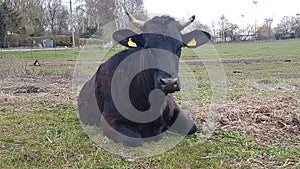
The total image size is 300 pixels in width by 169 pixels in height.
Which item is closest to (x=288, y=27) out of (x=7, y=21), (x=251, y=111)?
(x=7, y=21)

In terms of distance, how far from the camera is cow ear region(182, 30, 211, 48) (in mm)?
5227

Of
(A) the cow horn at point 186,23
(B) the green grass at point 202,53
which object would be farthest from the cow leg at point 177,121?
(B) the green grass at point 202,53

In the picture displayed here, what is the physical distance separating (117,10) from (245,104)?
10.7m

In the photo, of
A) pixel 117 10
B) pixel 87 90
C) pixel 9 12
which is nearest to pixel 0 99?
pixel 87 90

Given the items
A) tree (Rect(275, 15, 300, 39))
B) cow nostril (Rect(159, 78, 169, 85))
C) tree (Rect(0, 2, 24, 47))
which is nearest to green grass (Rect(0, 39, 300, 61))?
cow nostril (Rect(159, 78, 169, 85))

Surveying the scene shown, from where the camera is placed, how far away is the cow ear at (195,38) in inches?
206

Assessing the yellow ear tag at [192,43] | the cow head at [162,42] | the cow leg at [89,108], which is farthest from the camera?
the cow leg at [89,108]

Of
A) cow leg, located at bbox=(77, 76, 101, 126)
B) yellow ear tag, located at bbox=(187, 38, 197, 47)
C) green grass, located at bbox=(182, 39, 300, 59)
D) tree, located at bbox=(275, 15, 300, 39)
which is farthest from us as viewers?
tree, located at bbox=(275, 15, 300, 39)

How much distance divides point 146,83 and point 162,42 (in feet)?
2.19

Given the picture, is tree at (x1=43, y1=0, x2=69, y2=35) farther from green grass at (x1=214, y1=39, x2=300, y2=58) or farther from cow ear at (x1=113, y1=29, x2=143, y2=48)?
cow ear at (x1=113, y1=29, x2=143, y2=48)

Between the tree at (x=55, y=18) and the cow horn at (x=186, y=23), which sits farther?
the tree at (x=55, y=18)

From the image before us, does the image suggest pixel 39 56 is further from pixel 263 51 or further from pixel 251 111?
pixel 251 111

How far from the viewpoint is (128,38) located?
16.0ft

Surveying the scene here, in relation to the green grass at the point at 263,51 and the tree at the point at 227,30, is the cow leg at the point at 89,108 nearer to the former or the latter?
the green grass at the point at 263,51
